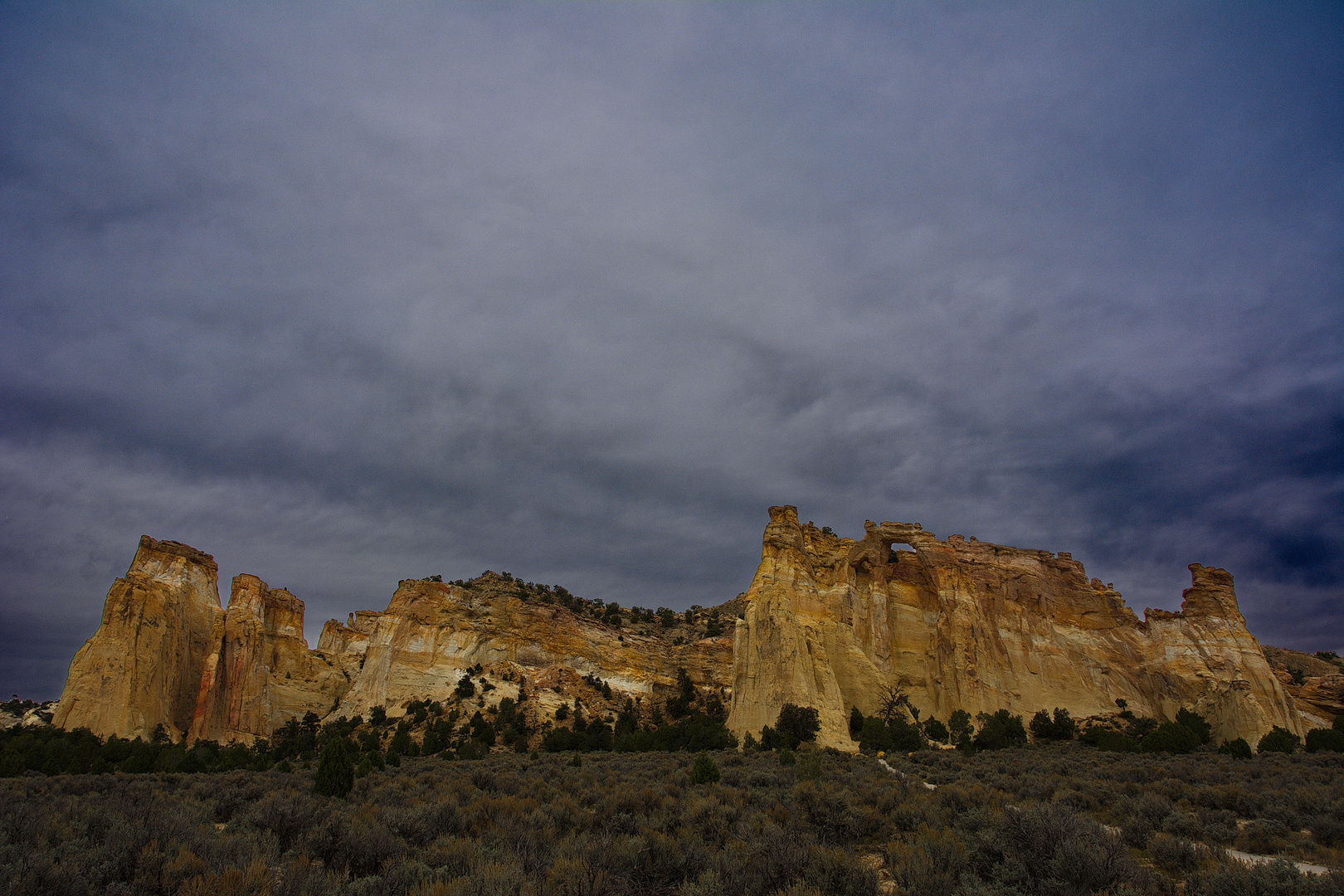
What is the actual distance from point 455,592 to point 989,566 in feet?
181

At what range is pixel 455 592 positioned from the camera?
6150cm

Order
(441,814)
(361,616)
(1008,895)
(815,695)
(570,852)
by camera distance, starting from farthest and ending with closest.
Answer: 1. (361,616)
2. (815,695)
3. (441,814)
4. (570,852)
5. (1008,895)

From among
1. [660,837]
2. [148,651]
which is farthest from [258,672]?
[660,837]

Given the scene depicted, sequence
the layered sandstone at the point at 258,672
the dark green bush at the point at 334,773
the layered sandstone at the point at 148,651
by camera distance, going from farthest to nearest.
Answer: the layered sandstone at the point at 258,672, the layered sandstone at the point at 148,651, the dark green bush at the point at 334,773

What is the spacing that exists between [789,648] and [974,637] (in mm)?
20822

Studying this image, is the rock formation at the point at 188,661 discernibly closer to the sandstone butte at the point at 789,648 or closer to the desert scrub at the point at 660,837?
the sandstone butte at the point at 789,648

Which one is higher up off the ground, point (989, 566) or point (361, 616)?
point (989, 566)

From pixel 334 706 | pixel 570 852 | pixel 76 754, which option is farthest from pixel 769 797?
pixel 334 706

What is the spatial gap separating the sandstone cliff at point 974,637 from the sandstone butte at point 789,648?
17 centimetres

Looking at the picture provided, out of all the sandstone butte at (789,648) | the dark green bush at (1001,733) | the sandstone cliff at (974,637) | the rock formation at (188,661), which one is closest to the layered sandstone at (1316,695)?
the sandstone butte at (789,648)

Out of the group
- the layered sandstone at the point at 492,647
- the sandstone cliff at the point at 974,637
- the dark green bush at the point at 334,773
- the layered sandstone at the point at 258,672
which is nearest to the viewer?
the dark green bush at the point at 334,773

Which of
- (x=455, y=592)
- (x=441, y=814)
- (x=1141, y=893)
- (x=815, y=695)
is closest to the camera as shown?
(x=1141, y=893)

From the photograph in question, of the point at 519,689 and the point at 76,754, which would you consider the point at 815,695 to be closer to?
the point at 519,689

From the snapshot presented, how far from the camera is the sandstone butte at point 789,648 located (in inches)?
1841
